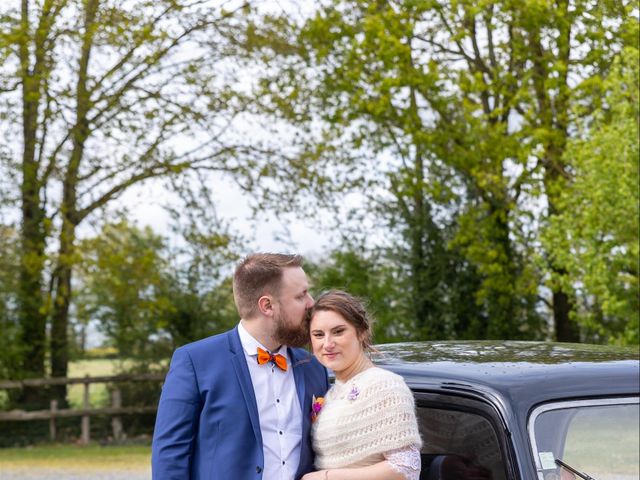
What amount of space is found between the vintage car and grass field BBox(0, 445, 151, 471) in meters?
15.7

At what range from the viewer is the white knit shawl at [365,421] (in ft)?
12.6

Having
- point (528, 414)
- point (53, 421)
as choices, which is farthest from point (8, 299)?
point (528, 414)

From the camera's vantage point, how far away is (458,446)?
4039 millimetres

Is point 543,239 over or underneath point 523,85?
underneath

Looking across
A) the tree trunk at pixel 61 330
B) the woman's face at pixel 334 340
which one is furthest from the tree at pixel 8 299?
the woman's face at pixel 334 340

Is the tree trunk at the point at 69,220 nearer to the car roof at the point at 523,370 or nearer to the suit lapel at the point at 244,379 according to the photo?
the car roof at the point at 523,370

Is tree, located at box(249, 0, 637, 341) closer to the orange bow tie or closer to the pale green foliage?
the pale green foliage

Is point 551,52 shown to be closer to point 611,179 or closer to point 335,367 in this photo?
point 611,179

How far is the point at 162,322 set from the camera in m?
24.4

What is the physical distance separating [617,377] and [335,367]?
997 mm

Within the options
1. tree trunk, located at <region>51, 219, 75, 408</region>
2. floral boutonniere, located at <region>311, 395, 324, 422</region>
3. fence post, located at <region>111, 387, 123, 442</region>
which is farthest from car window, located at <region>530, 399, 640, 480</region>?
tree trunk, located at <region>51, 219, 75, 408</region>

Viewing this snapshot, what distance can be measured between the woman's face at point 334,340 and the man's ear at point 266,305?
0.19 meters

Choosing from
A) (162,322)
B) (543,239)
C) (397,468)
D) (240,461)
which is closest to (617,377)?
(397,468)

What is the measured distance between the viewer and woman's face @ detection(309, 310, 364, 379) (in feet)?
13.1
